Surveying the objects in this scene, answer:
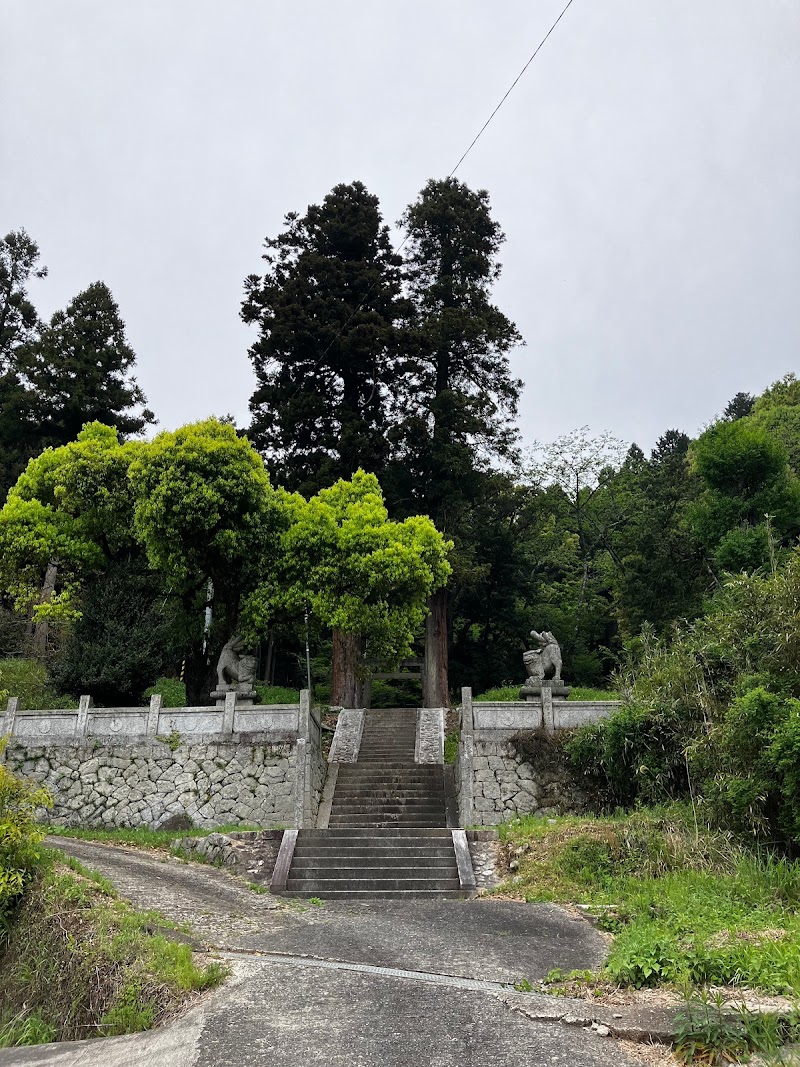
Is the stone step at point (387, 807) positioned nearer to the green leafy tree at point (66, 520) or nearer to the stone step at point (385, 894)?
the stone step at point (385, 894)

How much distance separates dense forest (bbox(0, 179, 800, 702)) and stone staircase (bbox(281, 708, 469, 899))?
326cm

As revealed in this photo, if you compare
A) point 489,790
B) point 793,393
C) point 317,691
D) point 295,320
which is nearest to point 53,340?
point 295,320

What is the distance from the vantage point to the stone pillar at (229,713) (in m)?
15.3

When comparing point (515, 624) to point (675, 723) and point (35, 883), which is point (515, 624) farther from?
point (35, 883)

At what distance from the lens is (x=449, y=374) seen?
25781 millimetres

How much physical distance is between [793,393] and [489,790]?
128 feet

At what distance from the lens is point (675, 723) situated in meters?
12.4

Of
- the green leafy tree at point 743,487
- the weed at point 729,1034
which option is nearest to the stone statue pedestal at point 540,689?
the green leafy tree at point 743,487

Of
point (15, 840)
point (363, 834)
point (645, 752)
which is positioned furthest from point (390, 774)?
point (15, 840)

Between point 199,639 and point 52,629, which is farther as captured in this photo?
point 52,629

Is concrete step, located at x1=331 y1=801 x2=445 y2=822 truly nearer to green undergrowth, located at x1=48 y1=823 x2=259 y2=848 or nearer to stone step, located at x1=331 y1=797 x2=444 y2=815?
stone step, located at x1=331 y1=797 x2=444 y2=815

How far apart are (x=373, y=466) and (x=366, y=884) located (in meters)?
13.7

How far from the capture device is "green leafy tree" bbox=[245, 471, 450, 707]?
55.9 feet

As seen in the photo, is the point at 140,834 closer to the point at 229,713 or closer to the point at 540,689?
the point at 229,713
